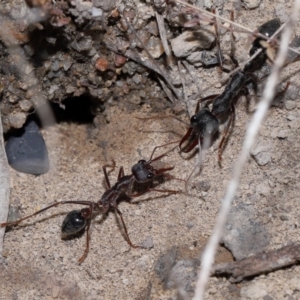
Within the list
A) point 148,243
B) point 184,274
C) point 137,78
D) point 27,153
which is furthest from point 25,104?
point 184,274

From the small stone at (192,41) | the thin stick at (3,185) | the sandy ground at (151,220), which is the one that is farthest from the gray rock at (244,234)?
the thin stick at (3,185)

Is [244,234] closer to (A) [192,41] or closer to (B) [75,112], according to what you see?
(A) [192,41]

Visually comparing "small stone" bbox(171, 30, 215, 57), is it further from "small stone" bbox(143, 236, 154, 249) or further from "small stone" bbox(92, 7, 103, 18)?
"small stone" bbox(143, 236, 154, 249)

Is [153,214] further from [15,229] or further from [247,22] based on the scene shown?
[247,22]

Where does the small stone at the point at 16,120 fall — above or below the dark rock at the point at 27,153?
above

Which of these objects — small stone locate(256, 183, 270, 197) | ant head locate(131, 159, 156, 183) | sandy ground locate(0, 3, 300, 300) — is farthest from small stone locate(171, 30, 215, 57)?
small stone locate(256, 183, 270, 197)

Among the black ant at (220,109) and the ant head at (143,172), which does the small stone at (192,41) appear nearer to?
the black ant at (220,109)
